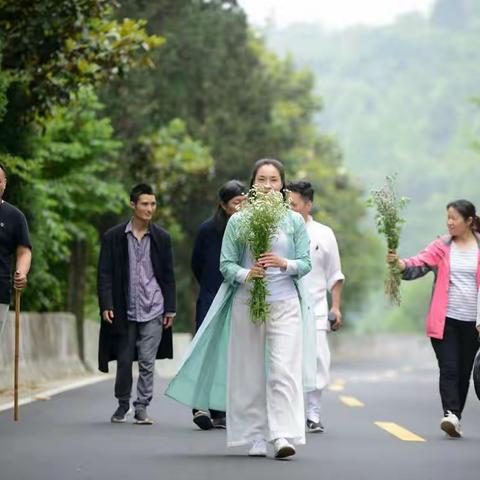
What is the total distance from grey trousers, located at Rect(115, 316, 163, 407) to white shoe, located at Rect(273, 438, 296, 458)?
3676 millimetres

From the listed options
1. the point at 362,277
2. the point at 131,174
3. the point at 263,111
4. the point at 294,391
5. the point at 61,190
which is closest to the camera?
the point at 294,391

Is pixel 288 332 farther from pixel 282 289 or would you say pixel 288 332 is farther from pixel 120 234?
pixel 120 234

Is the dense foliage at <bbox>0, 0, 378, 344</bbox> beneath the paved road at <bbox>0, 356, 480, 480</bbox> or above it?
above

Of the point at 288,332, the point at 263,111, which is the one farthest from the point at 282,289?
the point at 263,111

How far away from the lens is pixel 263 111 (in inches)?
1702

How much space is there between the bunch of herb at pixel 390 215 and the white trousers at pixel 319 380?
1.24 meters

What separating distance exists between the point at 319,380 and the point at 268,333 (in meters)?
3.39

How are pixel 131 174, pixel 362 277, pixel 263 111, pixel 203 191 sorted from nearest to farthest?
1. pixel 131 174
2. pixel 203 191
3. pixel 263 111
4. pixel 362 277

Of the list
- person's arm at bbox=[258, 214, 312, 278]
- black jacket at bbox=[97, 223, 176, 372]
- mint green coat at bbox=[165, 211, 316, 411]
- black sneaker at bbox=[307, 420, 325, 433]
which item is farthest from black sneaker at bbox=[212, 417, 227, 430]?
person's arm at bbox=[258, 214, 312, 278]

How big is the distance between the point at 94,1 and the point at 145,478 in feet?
31.4

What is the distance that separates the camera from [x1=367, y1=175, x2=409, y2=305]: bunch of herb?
12.4 meters

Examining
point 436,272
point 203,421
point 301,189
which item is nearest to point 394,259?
point 436,272

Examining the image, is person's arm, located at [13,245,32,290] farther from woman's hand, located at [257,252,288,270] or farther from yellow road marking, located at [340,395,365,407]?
yellow road marking, located at [340,395,365,407]

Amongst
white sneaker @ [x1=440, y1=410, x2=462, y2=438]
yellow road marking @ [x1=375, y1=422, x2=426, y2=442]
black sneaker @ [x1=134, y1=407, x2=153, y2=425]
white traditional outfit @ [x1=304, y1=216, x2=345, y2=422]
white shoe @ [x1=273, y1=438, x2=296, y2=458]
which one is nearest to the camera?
white shoe @ [x1=273, y1=438, x2=296, y2=458]
